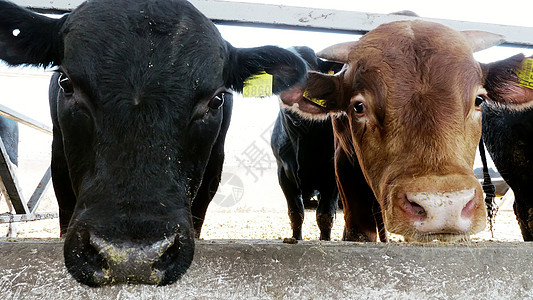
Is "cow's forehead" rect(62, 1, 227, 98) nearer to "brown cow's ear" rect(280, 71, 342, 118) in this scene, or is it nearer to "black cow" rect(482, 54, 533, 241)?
"brown cow's ear" rect(280, 71, 342, 118)

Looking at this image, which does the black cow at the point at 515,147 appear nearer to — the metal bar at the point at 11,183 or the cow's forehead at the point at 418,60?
the cow's forehead at the point at 418,60

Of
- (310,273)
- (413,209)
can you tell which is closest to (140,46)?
(310,273)

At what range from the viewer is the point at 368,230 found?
3740mm

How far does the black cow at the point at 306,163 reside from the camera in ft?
16.7

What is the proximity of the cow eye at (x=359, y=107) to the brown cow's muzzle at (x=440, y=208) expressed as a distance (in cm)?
78

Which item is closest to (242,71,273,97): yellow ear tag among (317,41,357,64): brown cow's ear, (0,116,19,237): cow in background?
(317,41,357,64): brown cow's ear

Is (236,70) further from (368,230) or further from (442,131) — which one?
(368,230)

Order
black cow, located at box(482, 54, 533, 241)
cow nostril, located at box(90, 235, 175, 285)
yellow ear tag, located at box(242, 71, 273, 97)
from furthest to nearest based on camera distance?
black cow, located at box(482, 54, 533, 241)
yellow ear tag, located at box(242, 71, 273, 97)
cow nostril, located at box(90, 235, 175, 285)

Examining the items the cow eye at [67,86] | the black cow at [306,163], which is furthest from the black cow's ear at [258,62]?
the black cow at [306,163]

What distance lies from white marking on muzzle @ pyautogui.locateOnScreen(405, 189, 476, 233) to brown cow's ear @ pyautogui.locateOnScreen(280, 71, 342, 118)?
1.38 m

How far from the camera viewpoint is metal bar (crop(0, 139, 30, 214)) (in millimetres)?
5305

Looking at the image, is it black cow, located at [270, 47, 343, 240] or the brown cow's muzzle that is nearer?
the brown cow's muzzle

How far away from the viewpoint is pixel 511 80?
10.1ft

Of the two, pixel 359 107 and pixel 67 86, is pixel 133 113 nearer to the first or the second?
pixel 67 86
